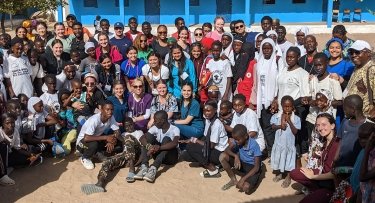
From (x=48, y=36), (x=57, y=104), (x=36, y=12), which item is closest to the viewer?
(x=57, y=104)

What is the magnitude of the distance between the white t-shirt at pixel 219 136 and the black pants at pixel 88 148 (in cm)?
180

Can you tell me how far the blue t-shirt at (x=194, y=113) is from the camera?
6855mm

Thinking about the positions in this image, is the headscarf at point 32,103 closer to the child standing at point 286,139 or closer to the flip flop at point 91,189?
the flip flop at point 91,189

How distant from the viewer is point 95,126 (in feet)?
21.0

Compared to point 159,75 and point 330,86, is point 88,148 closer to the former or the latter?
point 159,75

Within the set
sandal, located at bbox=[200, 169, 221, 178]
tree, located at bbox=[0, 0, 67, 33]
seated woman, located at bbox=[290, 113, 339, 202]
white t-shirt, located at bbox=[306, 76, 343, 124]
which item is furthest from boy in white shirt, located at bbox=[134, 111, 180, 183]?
tree, located at bbox=[0, 0, 67, 33]

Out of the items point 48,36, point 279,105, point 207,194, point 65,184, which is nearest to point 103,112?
point 65,184

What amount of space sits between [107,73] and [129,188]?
2.30 meters

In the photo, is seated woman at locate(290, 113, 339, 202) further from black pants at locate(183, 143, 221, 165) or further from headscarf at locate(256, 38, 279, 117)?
headscarf at locate(256, 38, 279, 117)

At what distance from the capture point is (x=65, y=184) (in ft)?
19.8

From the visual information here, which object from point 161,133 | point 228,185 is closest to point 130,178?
point 161,133

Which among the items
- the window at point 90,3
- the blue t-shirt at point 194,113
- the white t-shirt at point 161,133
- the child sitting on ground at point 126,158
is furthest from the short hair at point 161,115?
the window at point 90,3

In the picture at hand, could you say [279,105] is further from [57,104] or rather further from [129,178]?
[57,104]

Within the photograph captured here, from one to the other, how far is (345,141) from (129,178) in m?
3.06
